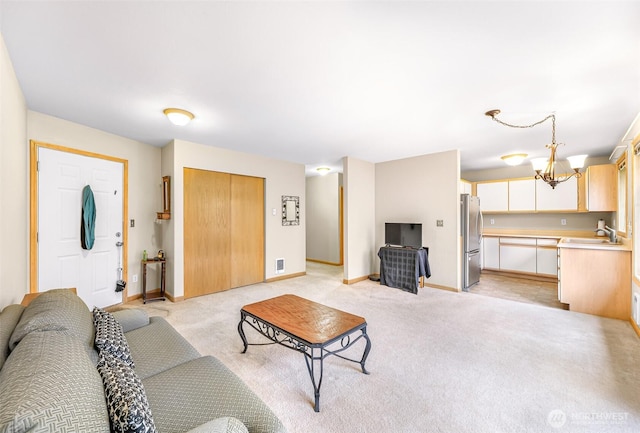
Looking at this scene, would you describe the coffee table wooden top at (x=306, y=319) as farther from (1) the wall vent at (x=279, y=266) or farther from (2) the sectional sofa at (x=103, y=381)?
(1) the wall vent at (x=279, y=266)

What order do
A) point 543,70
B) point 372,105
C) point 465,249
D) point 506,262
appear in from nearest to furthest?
point 543,70 → point 372,105 → point 465,249 → point 506,262

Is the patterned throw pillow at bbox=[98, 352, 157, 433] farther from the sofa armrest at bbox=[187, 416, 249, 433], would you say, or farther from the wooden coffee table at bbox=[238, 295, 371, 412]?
the wooden coffee table at bbox=[238, 295, 371, 412]

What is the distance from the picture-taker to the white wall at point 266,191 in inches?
156

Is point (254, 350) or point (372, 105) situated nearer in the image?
point (254, 350)

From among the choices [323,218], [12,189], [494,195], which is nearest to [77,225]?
[12,189]

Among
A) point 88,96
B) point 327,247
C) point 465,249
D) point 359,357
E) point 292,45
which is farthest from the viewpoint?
point 327,247

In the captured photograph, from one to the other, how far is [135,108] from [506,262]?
21.7 feet

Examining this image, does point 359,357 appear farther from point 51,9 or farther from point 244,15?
point 51,9

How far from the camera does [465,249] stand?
4.57m

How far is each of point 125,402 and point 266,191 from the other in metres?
4.36

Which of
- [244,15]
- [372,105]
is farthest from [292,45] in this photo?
[372,105]

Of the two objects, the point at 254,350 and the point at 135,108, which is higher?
the point at 135,108

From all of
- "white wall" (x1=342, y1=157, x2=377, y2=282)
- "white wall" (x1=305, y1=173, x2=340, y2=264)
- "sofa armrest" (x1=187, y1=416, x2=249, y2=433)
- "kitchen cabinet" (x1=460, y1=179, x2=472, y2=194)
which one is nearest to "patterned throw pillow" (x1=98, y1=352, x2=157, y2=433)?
"sofa armrest" (x1=187, y1=416, x2=249, y2=433)

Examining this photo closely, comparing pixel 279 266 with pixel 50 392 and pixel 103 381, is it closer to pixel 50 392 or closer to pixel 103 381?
pixel 103 381
